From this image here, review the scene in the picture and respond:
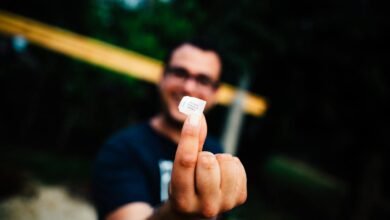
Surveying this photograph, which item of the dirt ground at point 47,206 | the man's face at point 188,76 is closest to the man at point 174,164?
the man's face at point 188,76

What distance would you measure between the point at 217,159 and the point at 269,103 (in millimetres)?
5921

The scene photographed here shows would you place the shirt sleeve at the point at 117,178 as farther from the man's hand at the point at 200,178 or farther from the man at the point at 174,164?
the man's hand at the point at 200,178

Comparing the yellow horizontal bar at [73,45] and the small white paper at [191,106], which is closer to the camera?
the small white paper at [191,106]

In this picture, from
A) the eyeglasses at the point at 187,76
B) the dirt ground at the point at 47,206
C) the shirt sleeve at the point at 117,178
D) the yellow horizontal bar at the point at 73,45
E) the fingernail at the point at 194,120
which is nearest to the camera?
the fingernail at the point at 194,120

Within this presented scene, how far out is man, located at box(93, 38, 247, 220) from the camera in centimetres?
91

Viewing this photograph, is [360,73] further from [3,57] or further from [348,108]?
[3,57]

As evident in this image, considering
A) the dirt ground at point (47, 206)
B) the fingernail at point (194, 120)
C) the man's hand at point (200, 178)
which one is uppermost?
the fingernail at point (194, 120)

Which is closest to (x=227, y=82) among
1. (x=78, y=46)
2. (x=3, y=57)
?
(x=78, y=46)

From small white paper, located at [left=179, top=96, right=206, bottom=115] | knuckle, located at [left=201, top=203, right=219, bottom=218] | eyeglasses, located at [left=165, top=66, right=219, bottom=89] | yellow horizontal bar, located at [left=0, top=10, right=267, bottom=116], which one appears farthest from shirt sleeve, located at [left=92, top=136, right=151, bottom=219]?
yellow horizontal bar, located at [left=0, top=10, right=267, bottom=116]

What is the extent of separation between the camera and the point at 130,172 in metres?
1.71

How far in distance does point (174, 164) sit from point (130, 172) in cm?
87

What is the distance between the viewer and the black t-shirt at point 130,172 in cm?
164

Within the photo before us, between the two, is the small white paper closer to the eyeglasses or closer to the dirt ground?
the eyeglasses

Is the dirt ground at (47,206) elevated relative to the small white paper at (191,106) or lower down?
lower down
